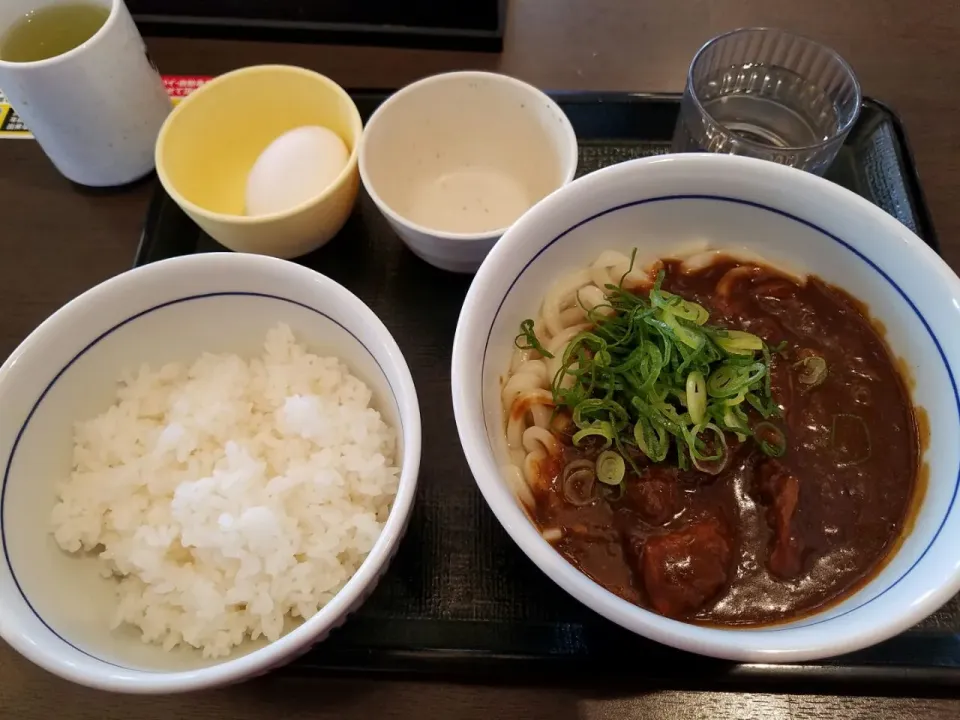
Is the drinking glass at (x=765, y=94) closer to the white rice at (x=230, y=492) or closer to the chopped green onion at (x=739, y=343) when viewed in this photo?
the chopped green onion at (x=739, y=343)

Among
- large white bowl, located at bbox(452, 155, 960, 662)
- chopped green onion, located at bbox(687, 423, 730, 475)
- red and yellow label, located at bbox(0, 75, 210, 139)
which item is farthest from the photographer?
red and yellow label, located at bbox(0, 75, 210, 139)

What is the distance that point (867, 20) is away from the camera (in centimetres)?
237

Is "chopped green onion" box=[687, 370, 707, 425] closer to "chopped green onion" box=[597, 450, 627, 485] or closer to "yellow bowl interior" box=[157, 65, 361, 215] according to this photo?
"chopped green onion" box=[597, 450, 627, 485]

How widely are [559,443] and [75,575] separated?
100 cm

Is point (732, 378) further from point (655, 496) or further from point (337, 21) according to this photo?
point (337, 21)

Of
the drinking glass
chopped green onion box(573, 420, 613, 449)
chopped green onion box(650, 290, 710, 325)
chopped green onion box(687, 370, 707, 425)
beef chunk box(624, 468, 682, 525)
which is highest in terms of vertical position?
the drinking glass

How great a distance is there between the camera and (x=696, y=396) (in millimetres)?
1299

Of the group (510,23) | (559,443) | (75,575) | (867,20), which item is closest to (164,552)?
(75,575)

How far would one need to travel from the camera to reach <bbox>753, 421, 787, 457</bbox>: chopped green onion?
131 centimetres

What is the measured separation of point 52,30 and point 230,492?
4.87ft

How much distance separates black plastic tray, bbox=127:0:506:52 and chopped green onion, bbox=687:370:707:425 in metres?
1.50

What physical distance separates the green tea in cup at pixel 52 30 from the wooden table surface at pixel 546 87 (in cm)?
38

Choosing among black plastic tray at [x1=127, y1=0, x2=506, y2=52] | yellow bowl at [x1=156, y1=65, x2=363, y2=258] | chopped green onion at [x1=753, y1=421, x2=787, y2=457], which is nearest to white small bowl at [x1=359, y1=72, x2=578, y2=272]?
yellow bowl at [x1=156, y1=65, x2=363, y2=258]

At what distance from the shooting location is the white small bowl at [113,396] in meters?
1.11
